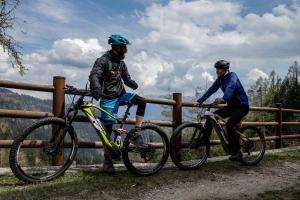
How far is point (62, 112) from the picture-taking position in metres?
7.44

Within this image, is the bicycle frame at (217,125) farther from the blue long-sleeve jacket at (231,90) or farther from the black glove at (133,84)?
the black glove at (133,84)

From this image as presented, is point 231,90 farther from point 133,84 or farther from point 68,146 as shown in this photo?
point 68,146

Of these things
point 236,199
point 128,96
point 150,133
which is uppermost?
point 128,96

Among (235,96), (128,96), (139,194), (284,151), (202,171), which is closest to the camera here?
(139,194)

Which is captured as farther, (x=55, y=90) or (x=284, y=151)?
(x=284, y=151)

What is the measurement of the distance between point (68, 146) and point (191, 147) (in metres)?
2.53

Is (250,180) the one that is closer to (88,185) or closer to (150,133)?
(150,133)

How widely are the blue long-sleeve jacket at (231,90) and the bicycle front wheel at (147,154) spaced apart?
145 cm

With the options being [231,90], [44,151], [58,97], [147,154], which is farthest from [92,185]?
[231,90]

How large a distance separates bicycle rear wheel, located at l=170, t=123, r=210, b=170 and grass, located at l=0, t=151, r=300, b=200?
34 centimetres

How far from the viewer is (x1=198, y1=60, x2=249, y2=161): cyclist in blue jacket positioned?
8477mm

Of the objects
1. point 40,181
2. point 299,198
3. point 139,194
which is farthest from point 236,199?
point 40,181

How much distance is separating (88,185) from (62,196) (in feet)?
1.95

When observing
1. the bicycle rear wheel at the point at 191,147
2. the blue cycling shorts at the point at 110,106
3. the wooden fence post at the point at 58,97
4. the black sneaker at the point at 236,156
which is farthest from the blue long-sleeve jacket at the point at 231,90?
the wooden fence post at the point at 58,97
